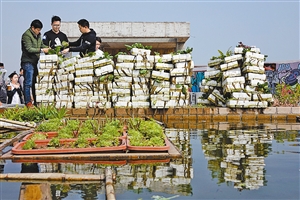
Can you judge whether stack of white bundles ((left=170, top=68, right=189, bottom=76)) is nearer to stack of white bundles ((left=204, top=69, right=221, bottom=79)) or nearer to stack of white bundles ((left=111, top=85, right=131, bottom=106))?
stack of white bundles ((left=111, top=85, right=131, bottom=106))

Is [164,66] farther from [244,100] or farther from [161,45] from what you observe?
[161,45]

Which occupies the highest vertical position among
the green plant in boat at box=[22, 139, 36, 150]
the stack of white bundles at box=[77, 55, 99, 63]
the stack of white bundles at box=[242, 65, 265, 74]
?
the stack of white bundles at box=[77, 55, 99, 63]

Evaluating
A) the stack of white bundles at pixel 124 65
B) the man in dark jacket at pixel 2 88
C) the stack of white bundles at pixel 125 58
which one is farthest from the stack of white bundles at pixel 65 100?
the man in dark jacket at pixel 2 88

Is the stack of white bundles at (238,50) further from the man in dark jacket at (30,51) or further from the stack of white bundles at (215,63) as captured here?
the man in dark jacket at (30,51)

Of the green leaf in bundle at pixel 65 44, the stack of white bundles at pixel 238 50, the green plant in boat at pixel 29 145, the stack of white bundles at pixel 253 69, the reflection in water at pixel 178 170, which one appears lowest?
the reflection in water at pixel 178 170

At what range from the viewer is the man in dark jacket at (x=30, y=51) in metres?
11.7

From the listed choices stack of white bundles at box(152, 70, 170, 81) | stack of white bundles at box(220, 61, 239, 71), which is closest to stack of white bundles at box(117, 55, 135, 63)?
stack of white bundles at box(152, 70, 170, 81)

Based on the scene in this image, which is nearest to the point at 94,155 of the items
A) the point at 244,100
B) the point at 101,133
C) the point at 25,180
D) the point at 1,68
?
the point at 101,133

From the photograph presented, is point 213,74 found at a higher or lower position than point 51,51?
lower

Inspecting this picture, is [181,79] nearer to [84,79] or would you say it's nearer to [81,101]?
[84,79]

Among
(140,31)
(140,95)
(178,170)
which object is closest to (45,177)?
(178,170)

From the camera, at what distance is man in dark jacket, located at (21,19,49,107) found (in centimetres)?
1167

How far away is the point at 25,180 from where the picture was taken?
400 centimetres

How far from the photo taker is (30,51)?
11617mm
